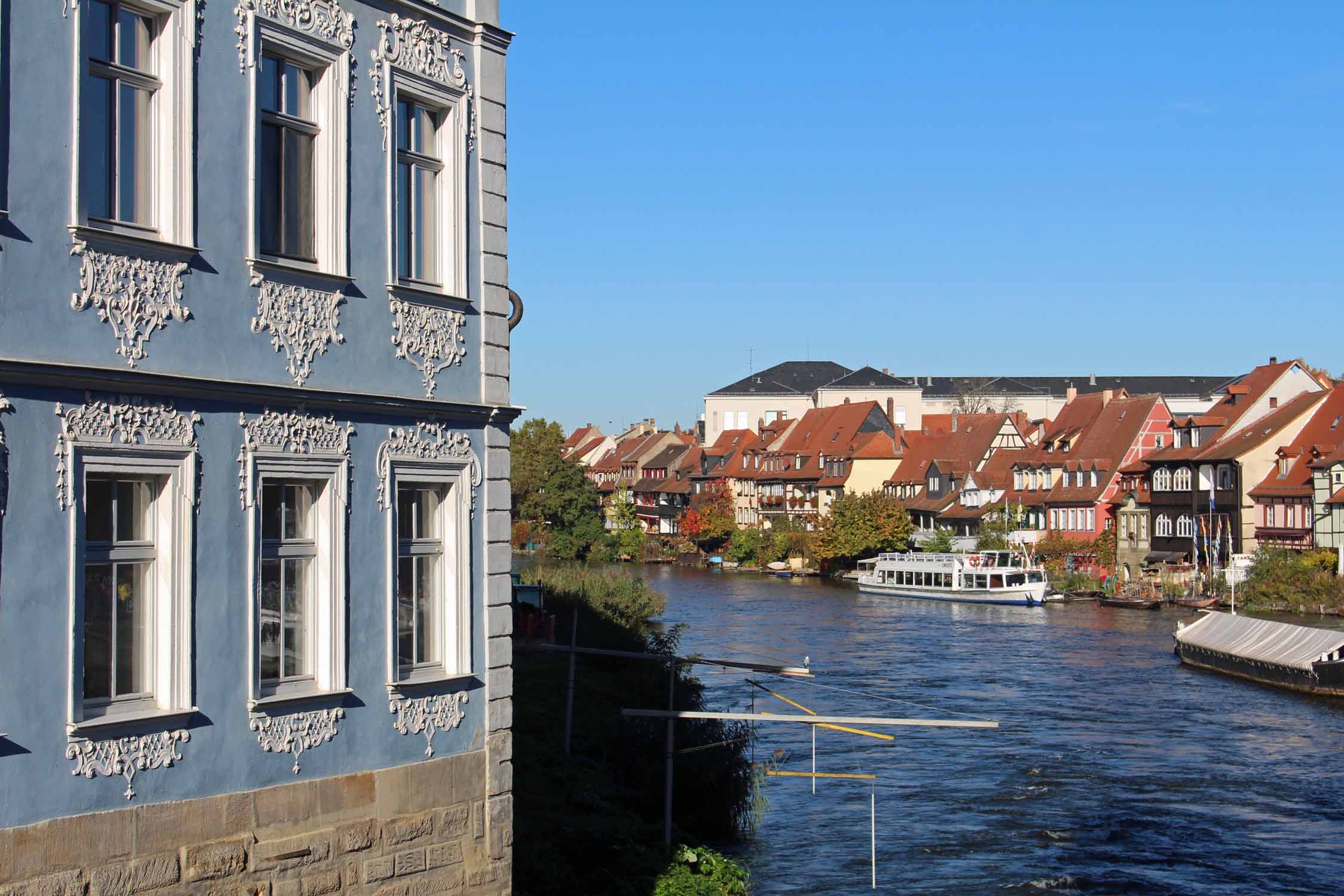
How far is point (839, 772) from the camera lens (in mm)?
26234

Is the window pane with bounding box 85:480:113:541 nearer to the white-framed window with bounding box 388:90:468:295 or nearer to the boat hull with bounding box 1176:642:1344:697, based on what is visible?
the white-framed window with bounding box 388:90:468:295

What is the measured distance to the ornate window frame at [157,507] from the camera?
7.93 metres

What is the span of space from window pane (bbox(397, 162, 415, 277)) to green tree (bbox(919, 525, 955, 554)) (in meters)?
68.0

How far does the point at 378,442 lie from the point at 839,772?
58.9ft

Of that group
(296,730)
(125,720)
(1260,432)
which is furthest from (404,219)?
(1260,432)

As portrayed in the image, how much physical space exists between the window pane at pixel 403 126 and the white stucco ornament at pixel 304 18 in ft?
2.06

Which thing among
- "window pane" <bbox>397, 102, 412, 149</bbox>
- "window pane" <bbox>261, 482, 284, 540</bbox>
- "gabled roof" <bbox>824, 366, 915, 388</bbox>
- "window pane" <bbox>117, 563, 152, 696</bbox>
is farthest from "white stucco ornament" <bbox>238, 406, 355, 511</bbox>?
"gabled roof" <bbox>824, 366, 915, 388</bbox>

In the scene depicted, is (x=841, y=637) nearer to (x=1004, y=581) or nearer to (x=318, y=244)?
(x=1004, y=581)

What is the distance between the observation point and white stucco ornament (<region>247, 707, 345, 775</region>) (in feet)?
29.6

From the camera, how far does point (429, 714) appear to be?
10.3m

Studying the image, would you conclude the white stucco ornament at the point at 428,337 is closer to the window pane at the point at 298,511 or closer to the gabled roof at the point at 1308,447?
the window pane at the point at 298,511

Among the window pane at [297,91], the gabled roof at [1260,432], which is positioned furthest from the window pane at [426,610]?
the gabled roof at [1260,432]

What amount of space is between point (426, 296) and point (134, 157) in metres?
2.41

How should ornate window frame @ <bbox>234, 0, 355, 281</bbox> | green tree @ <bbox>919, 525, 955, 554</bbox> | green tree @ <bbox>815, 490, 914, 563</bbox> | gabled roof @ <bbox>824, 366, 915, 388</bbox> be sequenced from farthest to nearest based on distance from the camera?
gabled roof @ <bbox>824, 366, 915, 388</bbox>
green tree @ <bbox>815, 490, 914, 563</bbox>
green tree @ <bbox>919, 525, 955, 554</bbox>
ornate window frame @ <bbox>234, 0, 355, 281</bbox>
